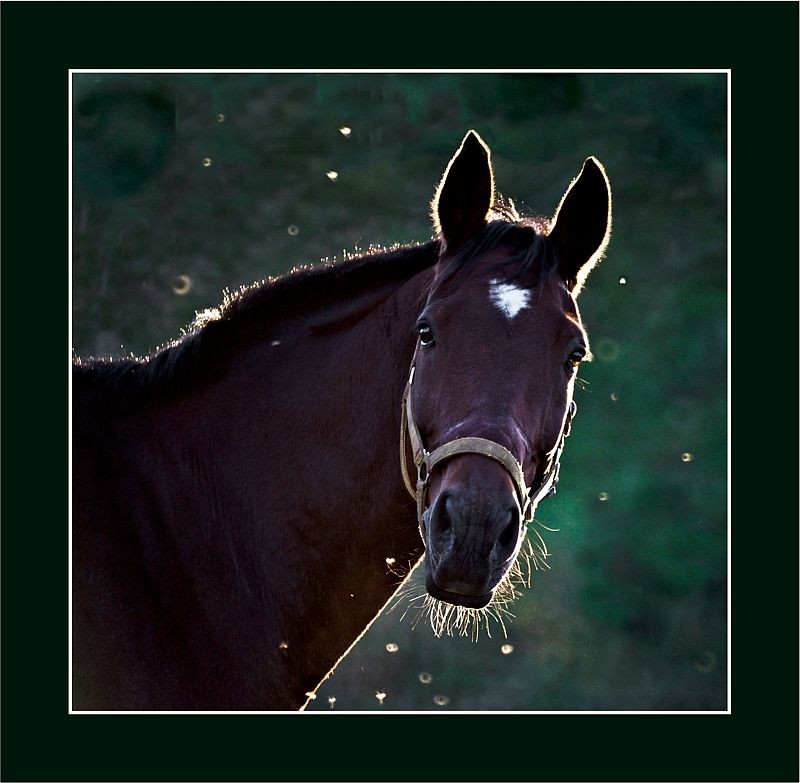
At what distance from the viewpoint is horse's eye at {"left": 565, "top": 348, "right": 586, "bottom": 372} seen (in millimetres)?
2680

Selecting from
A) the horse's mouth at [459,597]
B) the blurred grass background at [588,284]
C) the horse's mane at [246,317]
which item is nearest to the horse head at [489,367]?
the horse's mouth at [459,597]

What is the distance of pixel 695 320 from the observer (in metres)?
9.98

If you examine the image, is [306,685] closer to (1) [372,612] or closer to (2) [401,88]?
(1) [372,612]

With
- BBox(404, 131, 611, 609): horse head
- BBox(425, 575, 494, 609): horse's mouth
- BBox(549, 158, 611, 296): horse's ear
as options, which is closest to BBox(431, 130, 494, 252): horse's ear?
BBox(404, 131, 611, 609): horse head

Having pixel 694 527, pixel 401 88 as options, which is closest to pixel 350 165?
pixel 401 88

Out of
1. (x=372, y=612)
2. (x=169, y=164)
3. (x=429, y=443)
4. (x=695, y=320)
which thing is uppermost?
(x=169, y=164)

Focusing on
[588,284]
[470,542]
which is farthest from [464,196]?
[588,284]

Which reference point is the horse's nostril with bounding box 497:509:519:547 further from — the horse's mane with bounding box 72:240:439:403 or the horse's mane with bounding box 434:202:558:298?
the horse's mane with bounding box 72:240:439:403

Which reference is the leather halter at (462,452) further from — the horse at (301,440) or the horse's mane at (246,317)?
the horse's mane at (246,317)

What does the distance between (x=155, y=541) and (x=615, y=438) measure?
25.4 feet

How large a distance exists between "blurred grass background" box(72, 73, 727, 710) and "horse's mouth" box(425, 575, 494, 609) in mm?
7109

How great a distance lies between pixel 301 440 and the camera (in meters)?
2.99

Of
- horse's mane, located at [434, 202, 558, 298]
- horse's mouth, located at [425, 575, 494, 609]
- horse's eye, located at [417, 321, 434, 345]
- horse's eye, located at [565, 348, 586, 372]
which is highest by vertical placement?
horse's mane, located at [434, 202, 558, 298]

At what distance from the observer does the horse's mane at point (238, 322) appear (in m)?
3.06
